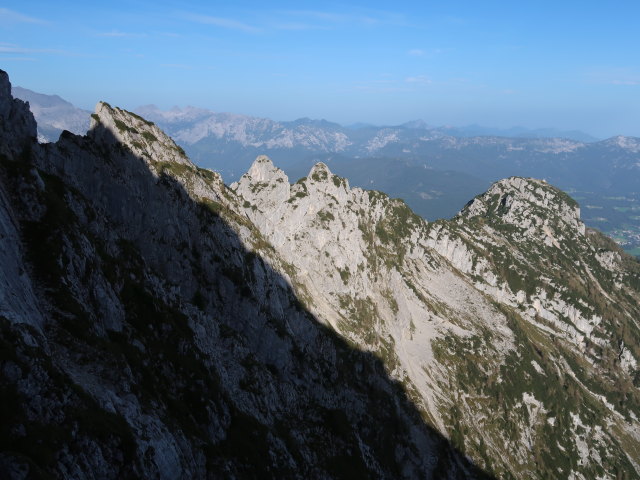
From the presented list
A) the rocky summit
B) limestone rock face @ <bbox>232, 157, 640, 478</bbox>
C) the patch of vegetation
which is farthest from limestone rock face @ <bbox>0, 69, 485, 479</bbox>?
limestone rock face @ <bbox>232, 157, 640, 478</bbox>

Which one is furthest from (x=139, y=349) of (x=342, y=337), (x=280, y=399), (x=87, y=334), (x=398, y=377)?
(x=398, y=377)

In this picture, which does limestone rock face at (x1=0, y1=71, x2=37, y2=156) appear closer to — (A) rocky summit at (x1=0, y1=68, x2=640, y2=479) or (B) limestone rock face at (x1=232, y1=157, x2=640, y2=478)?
(A) rocky summit at (x1=0, y1=68, x2=640, y2=479)

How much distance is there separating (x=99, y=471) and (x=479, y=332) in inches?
7377

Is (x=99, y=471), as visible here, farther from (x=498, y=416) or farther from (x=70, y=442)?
(x=498, y=416)

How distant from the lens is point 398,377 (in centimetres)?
13550

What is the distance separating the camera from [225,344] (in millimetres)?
70750

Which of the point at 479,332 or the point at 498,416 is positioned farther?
the point at 479,332

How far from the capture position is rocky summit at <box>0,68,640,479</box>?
114 ft

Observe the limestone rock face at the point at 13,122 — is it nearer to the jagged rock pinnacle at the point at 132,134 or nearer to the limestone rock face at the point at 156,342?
the limestone rock face at the point at 156,342

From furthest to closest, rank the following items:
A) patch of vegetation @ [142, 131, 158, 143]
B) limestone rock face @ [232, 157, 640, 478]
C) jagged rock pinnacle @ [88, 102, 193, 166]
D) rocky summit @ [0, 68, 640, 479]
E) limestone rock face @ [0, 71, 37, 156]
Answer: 1. limestone rock face @ [232, 157, 640, 478]
2. patch of vegetation @ [142, 131, 158, 143]
3. jagged rock pinnacle @ [88, 102, 193, 166]
4. limestone rock face @ [0, 71, 37, 156]
5. rocky summit @ [0, 68, 640, 479]

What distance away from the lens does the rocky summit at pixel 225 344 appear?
3478cm

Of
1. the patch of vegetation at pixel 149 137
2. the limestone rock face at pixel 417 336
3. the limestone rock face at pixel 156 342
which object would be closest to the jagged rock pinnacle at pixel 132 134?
the patch of vegetation at pixel 149 137

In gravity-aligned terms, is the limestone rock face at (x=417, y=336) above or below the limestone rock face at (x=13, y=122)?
below

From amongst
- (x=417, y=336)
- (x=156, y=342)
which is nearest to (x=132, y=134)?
(x=156, y=342)
